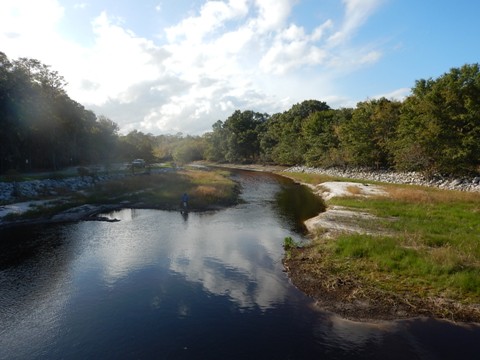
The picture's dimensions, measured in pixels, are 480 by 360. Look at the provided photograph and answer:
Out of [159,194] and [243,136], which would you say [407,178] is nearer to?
[159,194]

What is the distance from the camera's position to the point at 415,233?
25.4 meters

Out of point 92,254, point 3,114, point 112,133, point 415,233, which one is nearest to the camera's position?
point 415,233

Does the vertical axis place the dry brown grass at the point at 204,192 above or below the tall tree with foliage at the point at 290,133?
below

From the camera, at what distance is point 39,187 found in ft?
162

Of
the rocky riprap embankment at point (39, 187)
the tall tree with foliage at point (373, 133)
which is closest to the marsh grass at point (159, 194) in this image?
the rocky riprap embankment at point (39, 187)

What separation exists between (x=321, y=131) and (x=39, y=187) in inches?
3293

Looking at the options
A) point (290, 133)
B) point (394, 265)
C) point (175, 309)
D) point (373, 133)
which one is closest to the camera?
point (175, 309)

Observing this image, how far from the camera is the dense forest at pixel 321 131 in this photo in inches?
2117

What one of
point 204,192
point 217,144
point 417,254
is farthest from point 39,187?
point 217,144

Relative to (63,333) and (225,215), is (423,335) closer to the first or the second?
(63,333)

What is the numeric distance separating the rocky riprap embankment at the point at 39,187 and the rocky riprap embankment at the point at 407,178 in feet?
204

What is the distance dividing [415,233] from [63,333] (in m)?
25.1

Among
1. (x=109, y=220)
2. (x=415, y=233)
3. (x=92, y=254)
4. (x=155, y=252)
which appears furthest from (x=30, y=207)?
(x=415, y=233)

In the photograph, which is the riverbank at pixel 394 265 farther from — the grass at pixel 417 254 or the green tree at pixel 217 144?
the green tree at pixel 217 144
